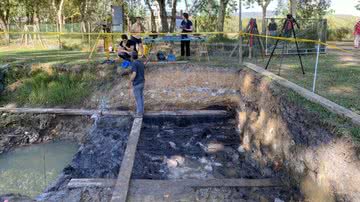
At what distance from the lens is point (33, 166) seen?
815cm

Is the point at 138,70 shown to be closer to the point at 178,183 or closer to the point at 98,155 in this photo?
the point at 98,155

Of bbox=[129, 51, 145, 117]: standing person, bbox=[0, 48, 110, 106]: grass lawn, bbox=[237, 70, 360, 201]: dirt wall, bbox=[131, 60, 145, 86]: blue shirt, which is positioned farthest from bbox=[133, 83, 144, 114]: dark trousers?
bbox=[237, 70, 360, 201]: dirt wall

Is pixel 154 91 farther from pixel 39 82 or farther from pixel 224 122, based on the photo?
pixel 39 82

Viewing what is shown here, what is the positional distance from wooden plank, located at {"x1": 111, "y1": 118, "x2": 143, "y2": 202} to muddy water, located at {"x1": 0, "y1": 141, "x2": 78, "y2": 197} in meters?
1.94

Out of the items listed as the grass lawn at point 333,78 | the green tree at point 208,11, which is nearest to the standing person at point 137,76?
the grass lawn at point 333,78

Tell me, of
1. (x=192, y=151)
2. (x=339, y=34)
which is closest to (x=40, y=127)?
(x=192, y=151)

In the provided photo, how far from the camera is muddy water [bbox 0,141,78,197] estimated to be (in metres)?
7.20

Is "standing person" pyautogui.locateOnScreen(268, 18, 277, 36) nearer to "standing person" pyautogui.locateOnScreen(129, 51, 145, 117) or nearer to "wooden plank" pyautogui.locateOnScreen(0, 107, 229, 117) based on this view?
"wooden plank" pyautogui.locateOnScreen(0, 107, 229, 117)

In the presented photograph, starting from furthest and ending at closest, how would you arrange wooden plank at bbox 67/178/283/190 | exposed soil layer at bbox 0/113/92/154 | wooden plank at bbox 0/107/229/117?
1. wooden plank at bbox 0/107/229/117
2. exposed soil layer at bbox 0/113/92/154
3. wooden plank at bbox 67/178/283/190

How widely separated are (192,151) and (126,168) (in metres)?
1.94

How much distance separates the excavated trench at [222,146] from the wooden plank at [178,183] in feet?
0.28

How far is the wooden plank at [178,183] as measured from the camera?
601cm

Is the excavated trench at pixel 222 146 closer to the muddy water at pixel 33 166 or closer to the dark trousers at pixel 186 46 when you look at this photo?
the muddy water at pixel 33 166

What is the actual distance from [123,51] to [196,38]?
103 inches
